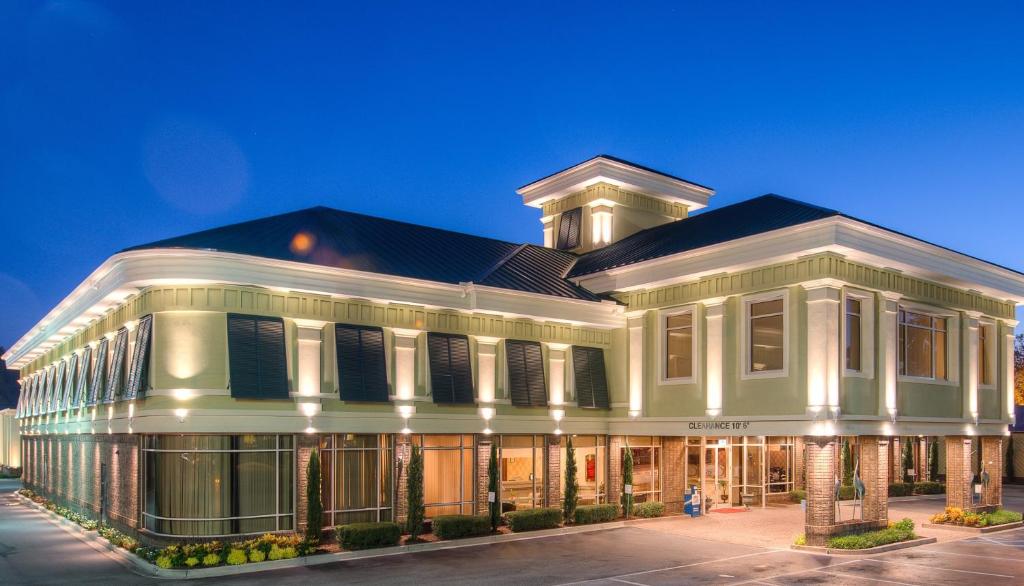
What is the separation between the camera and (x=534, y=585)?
20578mm

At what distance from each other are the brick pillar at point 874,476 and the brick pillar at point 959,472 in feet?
17.4

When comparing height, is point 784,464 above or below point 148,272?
below

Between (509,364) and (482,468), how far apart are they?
3765mm

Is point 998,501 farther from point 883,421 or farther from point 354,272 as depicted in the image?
point 354,272

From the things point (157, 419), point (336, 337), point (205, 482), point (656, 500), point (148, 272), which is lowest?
point (656, 500)

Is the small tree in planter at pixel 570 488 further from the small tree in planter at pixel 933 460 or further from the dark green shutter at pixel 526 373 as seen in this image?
the small tree in planter at pixel 933 460

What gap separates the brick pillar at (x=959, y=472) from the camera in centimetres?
3100

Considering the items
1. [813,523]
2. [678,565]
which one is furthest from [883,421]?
[678,565]

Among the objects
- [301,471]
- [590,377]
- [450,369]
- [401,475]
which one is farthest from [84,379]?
[590,377]

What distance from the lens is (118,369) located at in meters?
28.4

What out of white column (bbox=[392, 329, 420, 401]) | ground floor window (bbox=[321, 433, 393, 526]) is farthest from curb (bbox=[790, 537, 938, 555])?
white column (bbox=[392, 329, 420, 401])

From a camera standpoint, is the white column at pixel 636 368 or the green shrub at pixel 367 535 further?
the white column at pixel 636 368

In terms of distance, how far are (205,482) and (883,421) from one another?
20.4 meters

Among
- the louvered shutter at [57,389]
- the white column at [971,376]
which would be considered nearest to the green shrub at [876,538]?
the white column at [971,376]
